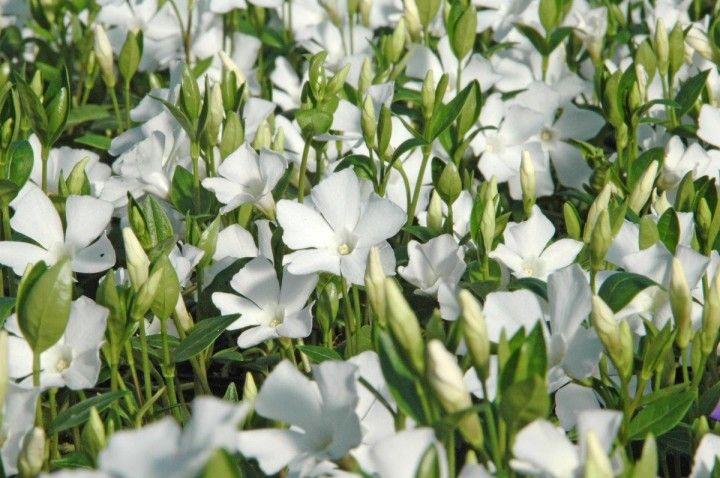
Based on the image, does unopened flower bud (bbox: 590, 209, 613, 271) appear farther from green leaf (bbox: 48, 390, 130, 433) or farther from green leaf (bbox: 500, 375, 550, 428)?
green leaf (bbox: 48, 390, 130, 433)

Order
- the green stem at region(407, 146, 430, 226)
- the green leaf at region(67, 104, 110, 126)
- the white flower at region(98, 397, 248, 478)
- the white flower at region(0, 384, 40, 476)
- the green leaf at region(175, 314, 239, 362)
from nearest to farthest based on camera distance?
the white flower at region(98, 397, 248, 478)
the white flower at region(0, 384, 40, 476)
the green leaf at region(175, 314, 239, 362)
the green stem at region(407, 146, 430, 226)
the green leaf at region(67, 104, 110, 126)

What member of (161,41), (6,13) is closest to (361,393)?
(161,41)

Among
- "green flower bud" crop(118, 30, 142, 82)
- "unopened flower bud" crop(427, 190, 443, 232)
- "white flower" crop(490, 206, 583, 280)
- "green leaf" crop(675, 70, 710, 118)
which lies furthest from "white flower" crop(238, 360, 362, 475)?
→ "green flower bud" crop(118, 30, 142, 82)

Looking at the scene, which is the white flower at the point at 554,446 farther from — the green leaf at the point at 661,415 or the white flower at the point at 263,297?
the white flower at the point at 263,297

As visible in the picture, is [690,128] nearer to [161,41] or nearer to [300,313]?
[300,313]

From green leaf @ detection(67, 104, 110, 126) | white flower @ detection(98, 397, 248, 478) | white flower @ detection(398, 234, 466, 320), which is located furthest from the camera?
green leaf @ detection(67, 104, 110, 126)

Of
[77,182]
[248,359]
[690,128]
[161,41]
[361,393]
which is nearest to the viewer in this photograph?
[361,393]

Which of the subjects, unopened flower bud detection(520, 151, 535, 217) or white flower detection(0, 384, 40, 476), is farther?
unopened flower bud detection(520, 151, 535, 217)
